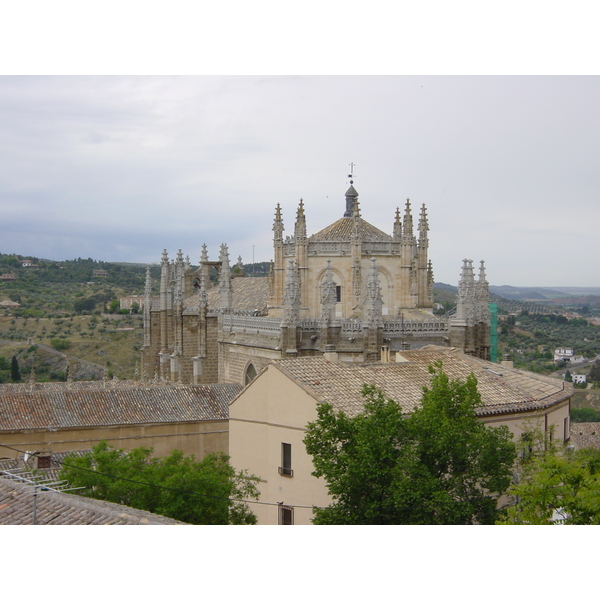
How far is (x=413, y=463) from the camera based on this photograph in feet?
46.1

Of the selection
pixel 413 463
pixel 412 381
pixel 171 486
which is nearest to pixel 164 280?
pixel 412 381

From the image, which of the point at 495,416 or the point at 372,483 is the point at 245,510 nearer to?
the point at 372,483

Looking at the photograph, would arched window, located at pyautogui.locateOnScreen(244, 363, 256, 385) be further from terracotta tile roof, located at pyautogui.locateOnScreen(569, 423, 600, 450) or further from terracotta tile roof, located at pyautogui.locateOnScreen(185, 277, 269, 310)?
terracotta tile roof, located at pyautogui.locateOnScreen(569, 423, 600, 450)

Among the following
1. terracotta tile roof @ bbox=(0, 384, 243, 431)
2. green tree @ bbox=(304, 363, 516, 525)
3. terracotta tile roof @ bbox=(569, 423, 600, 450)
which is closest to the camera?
green tree @ bbox=(304, 363, 516, 525)

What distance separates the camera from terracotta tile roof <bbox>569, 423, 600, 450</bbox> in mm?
35013

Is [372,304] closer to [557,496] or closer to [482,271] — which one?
[482,271]

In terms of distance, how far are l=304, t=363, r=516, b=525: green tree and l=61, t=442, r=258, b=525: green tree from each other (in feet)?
8.16

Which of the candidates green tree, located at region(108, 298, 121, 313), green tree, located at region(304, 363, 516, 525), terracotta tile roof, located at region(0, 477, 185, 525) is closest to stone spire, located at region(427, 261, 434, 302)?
green tree, located at region(304, 363, 516, 525)

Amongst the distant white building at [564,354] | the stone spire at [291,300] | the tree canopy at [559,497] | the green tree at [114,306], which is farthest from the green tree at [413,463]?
the green tree at [114,306]

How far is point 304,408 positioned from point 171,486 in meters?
3.16

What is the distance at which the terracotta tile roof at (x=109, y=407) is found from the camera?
2447 centimetres

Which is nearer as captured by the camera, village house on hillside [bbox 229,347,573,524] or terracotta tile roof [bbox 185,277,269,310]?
village house on hillside [bbox 229,347,573,524]

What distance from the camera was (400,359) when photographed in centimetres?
2212

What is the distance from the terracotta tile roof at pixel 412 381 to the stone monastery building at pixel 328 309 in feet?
13.7
